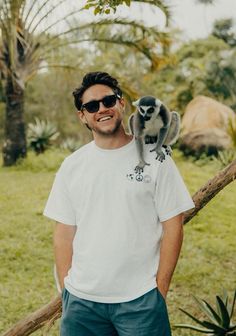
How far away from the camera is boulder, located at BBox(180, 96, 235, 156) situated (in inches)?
474

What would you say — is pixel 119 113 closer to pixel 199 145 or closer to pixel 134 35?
pixel 134 35

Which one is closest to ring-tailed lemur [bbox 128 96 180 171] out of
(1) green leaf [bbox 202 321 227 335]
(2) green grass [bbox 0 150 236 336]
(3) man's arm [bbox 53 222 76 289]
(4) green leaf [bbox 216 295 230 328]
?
(3) man's arm [bbox 53 222 76 289]

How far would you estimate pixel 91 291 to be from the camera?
6.31 ft

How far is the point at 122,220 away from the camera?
1904 millimetres

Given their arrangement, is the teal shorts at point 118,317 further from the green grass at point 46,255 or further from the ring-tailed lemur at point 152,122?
the green grass at point 46,255

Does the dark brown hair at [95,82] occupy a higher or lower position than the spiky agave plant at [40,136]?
higher

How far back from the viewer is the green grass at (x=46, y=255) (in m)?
4.85

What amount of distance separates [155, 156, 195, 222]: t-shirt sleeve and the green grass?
2.57 m

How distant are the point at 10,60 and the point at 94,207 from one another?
368 inches

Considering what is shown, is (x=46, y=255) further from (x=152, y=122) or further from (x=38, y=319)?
(x=152, y=122)

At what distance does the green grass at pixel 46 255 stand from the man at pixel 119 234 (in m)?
2.47

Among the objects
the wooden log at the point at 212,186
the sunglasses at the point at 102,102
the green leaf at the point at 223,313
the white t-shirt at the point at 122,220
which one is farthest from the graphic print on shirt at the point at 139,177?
the green leaf at the point at 223,313

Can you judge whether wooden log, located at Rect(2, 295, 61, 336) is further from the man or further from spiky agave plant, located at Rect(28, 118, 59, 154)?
spiky agave plant, located at Rect(28, 118, 59, 154)

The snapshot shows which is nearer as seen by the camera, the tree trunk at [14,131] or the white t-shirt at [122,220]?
the white t-shirt at [122,220]
